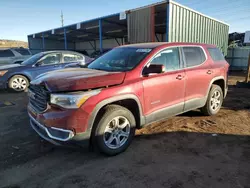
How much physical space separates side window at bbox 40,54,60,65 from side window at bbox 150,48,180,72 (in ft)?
18.3

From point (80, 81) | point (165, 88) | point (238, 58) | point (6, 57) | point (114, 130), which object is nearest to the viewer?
point (80, 81)

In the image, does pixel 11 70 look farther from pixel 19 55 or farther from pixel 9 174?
pixel 9 174

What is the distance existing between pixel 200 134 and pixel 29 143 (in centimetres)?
329

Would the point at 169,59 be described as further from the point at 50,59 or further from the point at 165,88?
the point at 50,59

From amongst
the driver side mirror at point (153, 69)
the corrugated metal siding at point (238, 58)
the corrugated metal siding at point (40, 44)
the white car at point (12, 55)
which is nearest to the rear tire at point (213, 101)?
the driver side mirror at point (153, 69)

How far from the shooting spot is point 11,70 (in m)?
Answer: 7.75

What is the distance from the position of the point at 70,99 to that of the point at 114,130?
907 mm

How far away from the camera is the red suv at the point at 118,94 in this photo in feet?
9.13

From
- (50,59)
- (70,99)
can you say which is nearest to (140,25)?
(50,59)

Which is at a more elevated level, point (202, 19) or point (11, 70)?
point (202, 19)

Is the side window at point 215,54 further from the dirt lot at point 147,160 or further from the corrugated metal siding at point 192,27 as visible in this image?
the corrugated metal siding at point 192,27

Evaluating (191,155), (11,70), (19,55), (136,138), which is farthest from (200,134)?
(19,55)

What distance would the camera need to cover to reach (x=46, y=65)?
7910 mm

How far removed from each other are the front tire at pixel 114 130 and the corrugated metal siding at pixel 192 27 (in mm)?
7585
